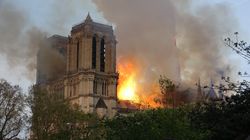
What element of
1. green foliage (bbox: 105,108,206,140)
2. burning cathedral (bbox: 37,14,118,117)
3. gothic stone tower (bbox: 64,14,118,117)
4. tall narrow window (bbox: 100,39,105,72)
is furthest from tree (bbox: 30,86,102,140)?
tall narrow window (bbox: 100,39,105,72)

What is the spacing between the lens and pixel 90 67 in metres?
179

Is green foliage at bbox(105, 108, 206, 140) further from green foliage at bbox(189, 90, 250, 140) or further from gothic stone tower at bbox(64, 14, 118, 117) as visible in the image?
gothic stone tower at bbox(64, 14, 118, 117)

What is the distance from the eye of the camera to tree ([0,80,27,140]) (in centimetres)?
7144

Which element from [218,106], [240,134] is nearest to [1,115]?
[218,106]

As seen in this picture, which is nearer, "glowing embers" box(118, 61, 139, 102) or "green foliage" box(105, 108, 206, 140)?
"green foliage" box(105, 108, 206, 140)

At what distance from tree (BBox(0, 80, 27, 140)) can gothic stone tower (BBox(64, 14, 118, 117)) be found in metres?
102

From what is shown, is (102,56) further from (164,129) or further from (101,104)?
(164,129)

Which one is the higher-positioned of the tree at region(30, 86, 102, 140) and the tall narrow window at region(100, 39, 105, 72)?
the tall narrow window at region(100, 39, 105, 72)

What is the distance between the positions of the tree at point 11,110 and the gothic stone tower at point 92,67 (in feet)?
335

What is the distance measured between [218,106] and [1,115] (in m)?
37.9

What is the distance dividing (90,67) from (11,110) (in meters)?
107

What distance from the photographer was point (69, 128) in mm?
74562

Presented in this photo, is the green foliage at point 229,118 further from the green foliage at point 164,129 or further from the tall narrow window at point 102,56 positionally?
the tall narrow window at point 102,56

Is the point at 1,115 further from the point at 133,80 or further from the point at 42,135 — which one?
the point at 133,80
